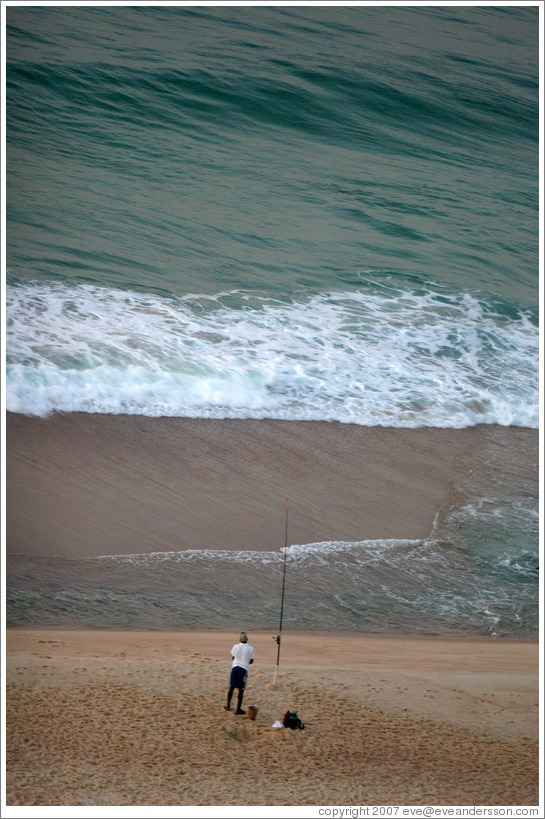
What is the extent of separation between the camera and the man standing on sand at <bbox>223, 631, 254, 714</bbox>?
21.5ft

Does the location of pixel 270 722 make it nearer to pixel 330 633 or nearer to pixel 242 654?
pixel 242 654

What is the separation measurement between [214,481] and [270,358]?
311 cm

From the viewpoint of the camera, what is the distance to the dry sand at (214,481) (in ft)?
28.7

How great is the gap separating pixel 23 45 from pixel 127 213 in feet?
17.0

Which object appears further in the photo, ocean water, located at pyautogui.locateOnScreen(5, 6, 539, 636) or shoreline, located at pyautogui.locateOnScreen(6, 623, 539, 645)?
ocean water, located at pyautogui.locateOnScreen(5, 6, 539, 636)

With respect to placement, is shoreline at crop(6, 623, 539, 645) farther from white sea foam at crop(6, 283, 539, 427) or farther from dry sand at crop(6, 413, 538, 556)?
white sea foam at crop(6, 283, 539, 427)

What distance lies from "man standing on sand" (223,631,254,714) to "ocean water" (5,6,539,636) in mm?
1330

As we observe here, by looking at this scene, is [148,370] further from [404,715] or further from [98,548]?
[404,715]

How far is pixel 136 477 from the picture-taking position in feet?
31.0

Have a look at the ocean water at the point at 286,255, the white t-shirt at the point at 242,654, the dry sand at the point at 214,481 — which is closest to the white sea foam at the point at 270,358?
the ocean water at the point at 286,255

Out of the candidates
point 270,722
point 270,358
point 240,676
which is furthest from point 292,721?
point 270,358

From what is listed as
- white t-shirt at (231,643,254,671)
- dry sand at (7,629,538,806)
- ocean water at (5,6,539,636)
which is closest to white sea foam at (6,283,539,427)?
ocean water at (5,6,539,636)

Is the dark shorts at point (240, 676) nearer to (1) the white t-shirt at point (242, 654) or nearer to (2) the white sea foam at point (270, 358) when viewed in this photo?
(1) the white t-shirt at point (242, 654)

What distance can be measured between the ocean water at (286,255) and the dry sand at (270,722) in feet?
1.77
